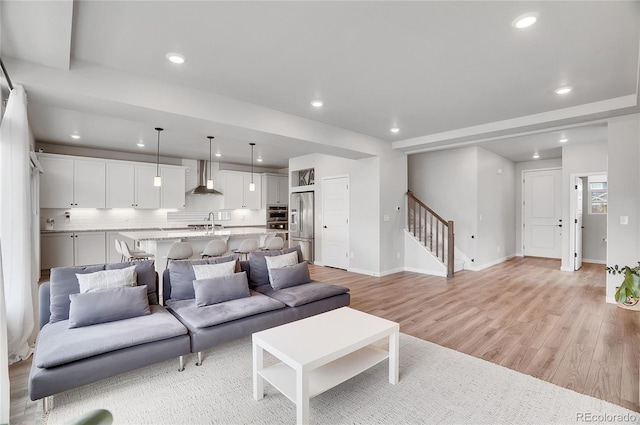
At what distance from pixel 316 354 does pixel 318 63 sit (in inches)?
99.1

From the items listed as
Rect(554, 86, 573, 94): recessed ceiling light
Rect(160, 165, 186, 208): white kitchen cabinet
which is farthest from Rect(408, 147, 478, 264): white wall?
Rect(160, 165, 186, 208): white kitchen cabinet

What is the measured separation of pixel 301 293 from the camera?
11.3 feet

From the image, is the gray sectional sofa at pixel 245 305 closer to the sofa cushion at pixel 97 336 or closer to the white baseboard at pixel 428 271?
the sofa cushion at pixel 97 336

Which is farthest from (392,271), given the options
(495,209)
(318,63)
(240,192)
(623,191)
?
(240,192)

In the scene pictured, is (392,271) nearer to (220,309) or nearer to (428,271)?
(428,271)

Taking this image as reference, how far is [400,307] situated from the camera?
13.8 feet

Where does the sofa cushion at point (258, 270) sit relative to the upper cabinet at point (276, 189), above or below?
below

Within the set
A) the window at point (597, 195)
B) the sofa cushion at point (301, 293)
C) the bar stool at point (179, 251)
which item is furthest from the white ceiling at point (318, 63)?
the window at point (597, 195)

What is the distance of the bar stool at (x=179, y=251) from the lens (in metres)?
4.59

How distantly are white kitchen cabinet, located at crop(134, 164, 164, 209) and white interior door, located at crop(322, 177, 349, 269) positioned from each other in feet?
13.5

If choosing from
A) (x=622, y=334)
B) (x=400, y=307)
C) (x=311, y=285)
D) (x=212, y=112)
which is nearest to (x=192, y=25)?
(x=212, y=112)

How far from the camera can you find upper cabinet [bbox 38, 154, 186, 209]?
6.38 meters

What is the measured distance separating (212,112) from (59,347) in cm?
269

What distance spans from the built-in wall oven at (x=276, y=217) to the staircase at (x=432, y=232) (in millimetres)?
4058
